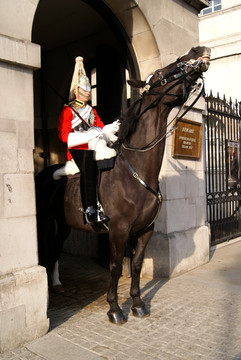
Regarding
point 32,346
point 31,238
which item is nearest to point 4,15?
point 31,238

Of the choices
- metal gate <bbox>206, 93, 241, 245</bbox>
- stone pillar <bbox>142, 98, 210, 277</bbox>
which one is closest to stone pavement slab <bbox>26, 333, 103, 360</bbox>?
stone pillar <bbox>142, 98, 210, 277</bbox>

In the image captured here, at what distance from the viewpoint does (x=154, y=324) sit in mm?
3793

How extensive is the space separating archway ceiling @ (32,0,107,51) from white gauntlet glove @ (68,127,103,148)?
11.7 ft

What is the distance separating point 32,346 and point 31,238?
41.7 inches

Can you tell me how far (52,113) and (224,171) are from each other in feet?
14.8

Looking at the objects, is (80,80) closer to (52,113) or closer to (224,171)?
(52,113)

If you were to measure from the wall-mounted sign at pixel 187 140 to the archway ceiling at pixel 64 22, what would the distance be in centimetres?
284

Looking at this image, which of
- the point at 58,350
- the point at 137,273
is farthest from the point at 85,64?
the point at 58,350

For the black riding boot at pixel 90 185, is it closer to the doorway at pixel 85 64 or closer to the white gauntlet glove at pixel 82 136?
the white gauntlet glove at pixel 82 136

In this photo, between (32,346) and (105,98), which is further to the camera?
(105,98)

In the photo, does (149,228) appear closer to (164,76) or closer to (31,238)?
(31,238)

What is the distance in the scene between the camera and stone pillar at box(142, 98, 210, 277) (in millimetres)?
5590

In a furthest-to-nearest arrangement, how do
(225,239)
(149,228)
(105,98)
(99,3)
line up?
(225,239) → (105,98) → (99,3) → (149,228)

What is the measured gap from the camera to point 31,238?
11.6 ft
